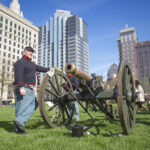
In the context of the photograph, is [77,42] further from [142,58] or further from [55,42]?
[142,58]

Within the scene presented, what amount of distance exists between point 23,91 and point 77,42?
4420 inches

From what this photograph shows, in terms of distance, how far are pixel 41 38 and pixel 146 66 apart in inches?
3606

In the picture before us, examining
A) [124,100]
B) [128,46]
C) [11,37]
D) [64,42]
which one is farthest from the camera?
[128,46]

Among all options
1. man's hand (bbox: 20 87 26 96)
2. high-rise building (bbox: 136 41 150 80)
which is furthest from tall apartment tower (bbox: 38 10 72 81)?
man's hand (bbox: 20 87 26 96)

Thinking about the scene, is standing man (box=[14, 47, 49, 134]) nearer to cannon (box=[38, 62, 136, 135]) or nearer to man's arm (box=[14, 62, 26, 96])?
man's arm (box=[14, 62, 26, 96])

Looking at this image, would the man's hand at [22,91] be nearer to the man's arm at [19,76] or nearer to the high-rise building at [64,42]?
the man's arm at [19,76]

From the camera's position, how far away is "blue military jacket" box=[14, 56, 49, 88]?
3.42m

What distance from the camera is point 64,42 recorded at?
11544cm

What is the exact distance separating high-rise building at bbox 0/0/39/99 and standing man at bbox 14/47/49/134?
5281 centimetres

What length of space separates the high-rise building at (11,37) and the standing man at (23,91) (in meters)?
52.8

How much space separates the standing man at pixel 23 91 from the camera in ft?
11.0

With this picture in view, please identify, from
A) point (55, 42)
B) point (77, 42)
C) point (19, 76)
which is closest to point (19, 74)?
point (19, 76)

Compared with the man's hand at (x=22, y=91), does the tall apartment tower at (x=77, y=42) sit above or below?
above

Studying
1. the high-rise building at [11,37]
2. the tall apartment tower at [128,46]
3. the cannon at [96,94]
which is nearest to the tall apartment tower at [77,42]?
the tall apartment tower at [128,46]
